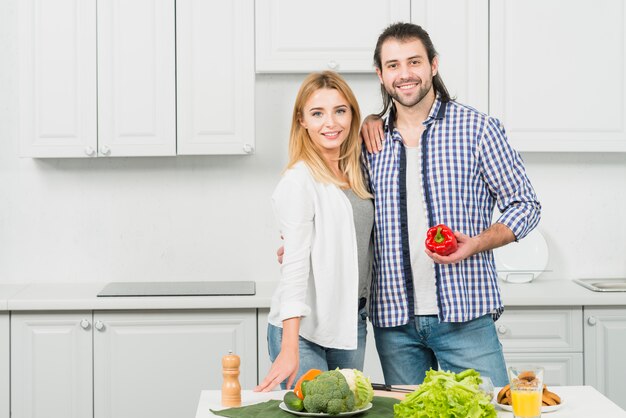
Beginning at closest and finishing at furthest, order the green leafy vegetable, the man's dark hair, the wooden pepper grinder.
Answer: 1. the green leafy vegetable
2. the wooden pepper grinder
3. the man's dark hair

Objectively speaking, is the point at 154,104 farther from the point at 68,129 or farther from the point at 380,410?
the point at 380,410

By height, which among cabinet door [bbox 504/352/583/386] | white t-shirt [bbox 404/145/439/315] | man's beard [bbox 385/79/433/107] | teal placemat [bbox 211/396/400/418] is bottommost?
cabinet door [bbox 504/352/583/386]

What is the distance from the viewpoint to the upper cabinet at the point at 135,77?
11.6 feet

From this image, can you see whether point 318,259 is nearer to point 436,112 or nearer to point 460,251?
point 460,251

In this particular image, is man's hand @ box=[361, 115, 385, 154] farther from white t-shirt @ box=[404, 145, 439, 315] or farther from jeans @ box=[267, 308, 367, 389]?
jeans @ box=[267, 308, 367, 389]

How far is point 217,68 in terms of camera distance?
141 inches

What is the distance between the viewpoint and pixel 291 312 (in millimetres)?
2203

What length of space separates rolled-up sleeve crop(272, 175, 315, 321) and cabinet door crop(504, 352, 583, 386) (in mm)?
1495

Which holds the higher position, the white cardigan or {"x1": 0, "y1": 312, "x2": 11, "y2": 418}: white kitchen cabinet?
the white cardigan

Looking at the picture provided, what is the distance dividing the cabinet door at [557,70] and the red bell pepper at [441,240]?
1470 millimetres

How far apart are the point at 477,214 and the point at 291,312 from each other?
64 cm

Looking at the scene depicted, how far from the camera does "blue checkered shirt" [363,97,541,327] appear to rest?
246 centimetres

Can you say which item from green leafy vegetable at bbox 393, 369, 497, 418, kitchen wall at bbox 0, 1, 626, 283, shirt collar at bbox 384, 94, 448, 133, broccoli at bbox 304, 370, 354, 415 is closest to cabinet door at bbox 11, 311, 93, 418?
kitchen wall at bbox 0, 1, 626, 283

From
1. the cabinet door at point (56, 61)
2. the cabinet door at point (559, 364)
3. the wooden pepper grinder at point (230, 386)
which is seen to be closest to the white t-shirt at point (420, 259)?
the wooden pepper grinder at point (230, 386)
